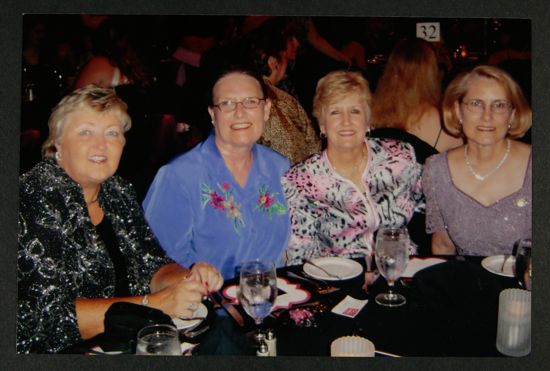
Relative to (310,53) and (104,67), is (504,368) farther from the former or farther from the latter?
(104,67)

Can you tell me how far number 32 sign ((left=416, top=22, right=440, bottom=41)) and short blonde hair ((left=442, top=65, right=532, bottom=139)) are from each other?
0.19 metres

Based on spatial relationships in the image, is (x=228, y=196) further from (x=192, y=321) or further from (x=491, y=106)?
(x=491, y=106)

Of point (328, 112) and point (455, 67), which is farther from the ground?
point (455, 67)

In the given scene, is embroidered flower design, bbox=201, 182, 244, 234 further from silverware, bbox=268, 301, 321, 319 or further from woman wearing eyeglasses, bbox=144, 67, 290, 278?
silverware, bbox=268, 301, 321, 319

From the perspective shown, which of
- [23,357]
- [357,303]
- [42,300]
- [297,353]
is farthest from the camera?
[23,357]

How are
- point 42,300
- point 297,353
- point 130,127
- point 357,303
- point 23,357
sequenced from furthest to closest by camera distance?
point 23,357 < point 130,127 < point 42,300 < point 357,303 < point 297,353

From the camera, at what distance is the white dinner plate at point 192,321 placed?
6.58 ft

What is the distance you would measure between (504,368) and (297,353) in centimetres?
117

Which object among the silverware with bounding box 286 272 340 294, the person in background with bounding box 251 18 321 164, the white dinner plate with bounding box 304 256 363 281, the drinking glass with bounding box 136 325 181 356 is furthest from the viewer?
the person in background with bounding box 251 18 321 164

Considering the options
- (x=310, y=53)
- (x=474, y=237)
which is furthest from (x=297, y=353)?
(x=310, y=53)

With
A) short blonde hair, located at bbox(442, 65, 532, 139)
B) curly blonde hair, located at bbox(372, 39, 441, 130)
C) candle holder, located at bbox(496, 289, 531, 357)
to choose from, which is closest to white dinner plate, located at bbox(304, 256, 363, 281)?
candle holder, located at bbox(496, 289, 531, 357)

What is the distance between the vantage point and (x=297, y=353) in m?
1.89

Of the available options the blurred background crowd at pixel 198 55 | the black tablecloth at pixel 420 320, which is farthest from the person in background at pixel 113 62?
the black tablecloth at pixel 420 320

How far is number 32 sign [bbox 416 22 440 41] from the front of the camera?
8.36 ft
